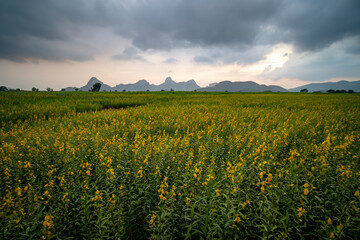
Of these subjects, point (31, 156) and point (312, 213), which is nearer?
point (312, 213)

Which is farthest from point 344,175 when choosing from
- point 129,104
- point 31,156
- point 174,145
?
point 129,104

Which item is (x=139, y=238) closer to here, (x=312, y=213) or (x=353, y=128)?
(x=312, y=213)

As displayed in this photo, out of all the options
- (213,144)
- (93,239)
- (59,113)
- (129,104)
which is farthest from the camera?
(129,104)

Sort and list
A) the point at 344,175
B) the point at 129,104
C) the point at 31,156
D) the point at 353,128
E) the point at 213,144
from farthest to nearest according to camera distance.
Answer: the point at 129,104, the point at 353,128, the point at 213,144, the point at 31,156, the point at 344,175

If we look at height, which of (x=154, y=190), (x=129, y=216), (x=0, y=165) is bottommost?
(x=129, y=216)

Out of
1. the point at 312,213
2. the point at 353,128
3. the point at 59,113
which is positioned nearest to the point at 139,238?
the point at 312,213

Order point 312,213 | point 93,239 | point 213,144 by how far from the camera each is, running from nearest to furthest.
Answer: point 93,239 → point 312,213 → point 213,144

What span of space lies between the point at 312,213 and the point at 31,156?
6.56m

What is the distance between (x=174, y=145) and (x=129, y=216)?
2176 millimetres

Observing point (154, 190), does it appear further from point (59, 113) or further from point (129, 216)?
point (59, 113)

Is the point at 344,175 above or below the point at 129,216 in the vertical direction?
above

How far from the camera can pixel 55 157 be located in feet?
13.4

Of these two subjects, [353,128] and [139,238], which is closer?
[139,238]

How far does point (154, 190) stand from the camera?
2980 millimetres
